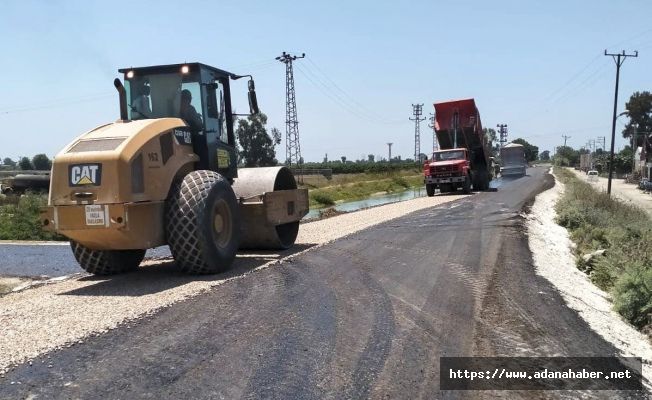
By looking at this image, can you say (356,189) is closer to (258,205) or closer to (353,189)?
(353,189)

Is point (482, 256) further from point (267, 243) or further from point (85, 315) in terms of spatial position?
point (85, 315)

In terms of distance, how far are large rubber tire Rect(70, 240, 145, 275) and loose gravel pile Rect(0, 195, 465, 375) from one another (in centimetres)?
18

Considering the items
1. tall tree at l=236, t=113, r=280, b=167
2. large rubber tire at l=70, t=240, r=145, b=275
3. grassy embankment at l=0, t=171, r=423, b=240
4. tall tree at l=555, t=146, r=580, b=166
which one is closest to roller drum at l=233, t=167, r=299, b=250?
large rubber tire at l=70, t=240, r=145, b=275

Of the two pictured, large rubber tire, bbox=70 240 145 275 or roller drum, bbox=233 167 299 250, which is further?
roller drum, bbox=233 167 299 250

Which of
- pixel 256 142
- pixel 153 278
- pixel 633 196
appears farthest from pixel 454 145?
pixel 256 142

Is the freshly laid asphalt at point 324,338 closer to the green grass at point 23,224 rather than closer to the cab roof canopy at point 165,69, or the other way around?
the cab roof canopy at point 165,69

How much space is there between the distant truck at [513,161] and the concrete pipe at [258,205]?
5790 cm

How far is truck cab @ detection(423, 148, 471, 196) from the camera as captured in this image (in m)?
30.4

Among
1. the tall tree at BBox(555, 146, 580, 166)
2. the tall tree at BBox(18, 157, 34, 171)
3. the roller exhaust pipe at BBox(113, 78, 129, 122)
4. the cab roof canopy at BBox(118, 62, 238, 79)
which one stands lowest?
the tall tree at BBox(555, 146, 580, 166)

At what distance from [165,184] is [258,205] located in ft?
7.68

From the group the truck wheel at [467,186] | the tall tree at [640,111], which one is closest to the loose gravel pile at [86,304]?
the truck wheel at [467,186]

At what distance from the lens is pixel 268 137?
80.1m

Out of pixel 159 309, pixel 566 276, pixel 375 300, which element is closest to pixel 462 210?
pixel 566 276

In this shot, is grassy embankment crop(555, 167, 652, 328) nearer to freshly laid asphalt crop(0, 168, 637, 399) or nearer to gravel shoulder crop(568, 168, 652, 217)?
freshly laid asphalt crop(0, 168, 637, 399)
